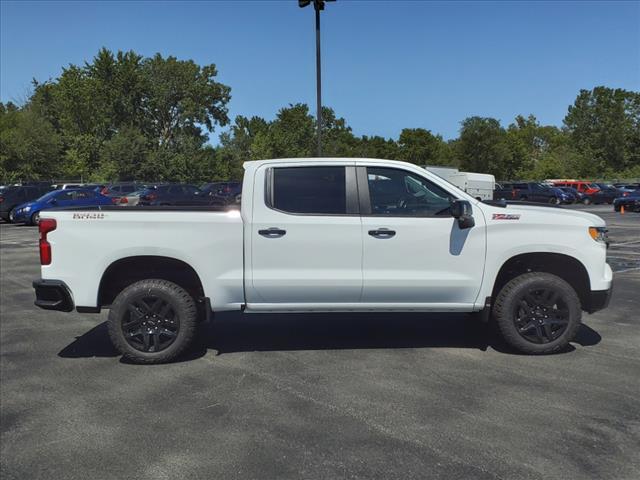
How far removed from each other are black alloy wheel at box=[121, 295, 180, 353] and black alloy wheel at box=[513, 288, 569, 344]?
10.7 ft

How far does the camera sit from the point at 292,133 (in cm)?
8162

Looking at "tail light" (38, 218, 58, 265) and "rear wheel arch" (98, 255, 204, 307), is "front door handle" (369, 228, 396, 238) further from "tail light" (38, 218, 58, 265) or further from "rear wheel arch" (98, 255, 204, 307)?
"tail light" (38, 218, 58, 265)

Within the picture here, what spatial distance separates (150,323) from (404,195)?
2690 millimetres

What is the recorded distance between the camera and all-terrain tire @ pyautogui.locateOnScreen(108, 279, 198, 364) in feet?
Answer: 17.4

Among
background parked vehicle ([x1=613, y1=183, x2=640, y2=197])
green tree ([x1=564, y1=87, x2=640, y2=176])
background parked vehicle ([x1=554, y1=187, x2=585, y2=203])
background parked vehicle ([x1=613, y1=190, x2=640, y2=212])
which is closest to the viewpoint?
background parked vehicle ([x1=613, y1=190, x2=640, y2=212])

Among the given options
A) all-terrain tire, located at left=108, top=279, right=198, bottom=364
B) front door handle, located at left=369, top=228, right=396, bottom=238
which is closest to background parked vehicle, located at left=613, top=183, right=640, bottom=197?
front door handle, located at left=369, top=228, right=396, bottom=238

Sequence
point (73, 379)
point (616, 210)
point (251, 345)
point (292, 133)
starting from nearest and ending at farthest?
point (73, 379), point (251, 345), point (616, 210), point (292, 133)

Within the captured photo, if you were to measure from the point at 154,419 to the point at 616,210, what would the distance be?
35.1 metres

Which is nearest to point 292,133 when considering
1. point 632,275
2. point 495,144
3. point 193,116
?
point 193,116

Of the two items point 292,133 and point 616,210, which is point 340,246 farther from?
point 292,133

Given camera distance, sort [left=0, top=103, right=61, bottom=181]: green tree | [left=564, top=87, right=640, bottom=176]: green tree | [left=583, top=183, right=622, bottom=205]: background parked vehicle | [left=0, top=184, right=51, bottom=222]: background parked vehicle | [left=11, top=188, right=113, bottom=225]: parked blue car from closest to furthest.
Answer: [left=11, top=188, right=113, bottom=225]: parked blue car → [left=0, top=184, right=51, bottom=222]: background parked vehicle → [left=583, top=183, right=622, bottom=205]: background parked vehicle → [left=0, top=103, right=61, bottom=181]: green tree → [left=564, top=87, right=640, bottom=176]: green tree

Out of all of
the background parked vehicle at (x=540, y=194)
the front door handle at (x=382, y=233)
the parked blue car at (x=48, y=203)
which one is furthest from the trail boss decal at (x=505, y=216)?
the background parked vehicle at (x=540, y=194)

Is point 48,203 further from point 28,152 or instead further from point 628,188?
point 628,188

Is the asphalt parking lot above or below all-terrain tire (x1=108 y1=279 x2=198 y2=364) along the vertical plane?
below
